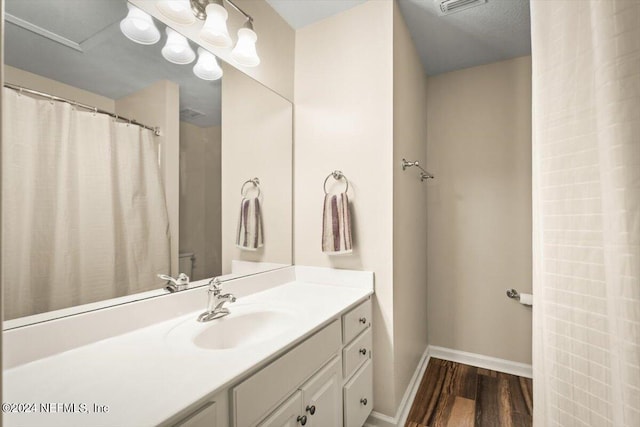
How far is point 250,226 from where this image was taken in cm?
166

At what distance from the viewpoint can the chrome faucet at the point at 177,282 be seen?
1.15 metres

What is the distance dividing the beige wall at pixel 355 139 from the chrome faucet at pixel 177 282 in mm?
769

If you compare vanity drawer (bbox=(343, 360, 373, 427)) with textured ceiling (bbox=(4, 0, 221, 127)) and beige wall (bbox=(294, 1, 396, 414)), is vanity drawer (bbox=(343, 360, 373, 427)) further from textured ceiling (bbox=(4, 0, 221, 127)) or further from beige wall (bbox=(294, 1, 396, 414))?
textured ceiling (bbox=(4, 0, 221, 127))

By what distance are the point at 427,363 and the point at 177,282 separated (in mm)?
2017

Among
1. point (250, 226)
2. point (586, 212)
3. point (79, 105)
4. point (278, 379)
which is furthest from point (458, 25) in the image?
point (278, 379)

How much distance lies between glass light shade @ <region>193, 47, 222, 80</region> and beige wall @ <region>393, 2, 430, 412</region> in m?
0.91

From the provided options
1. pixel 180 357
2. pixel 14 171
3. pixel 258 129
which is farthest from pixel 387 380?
pixel 14 171

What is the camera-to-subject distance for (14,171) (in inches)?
31.9

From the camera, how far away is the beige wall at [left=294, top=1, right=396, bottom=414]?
1.61 m

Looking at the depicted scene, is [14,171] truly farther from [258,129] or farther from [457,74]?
[457,74]

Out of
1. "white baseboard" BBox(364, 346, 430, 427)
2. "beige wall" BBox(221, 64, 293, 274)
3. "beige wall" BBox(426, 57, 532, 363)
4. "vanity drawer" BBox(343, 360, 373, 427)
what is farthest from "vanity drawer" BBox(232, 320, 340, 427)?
"beige wall" BBox(426, 57, 532, 363)

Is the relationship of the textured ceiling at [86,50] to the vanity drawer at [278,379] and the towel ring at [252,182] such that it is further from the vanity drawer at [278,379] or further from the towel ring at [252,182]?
the vanity drawer at [278,379]

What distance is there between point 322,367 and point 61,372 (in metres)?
0.77

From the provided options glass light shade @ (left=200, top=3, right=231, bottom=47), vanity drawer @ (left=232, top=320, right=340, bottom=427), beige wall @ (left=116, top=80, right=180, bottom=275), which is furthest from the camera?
glass light shade @ (left=200, top=3, right=231, bottom=47)
